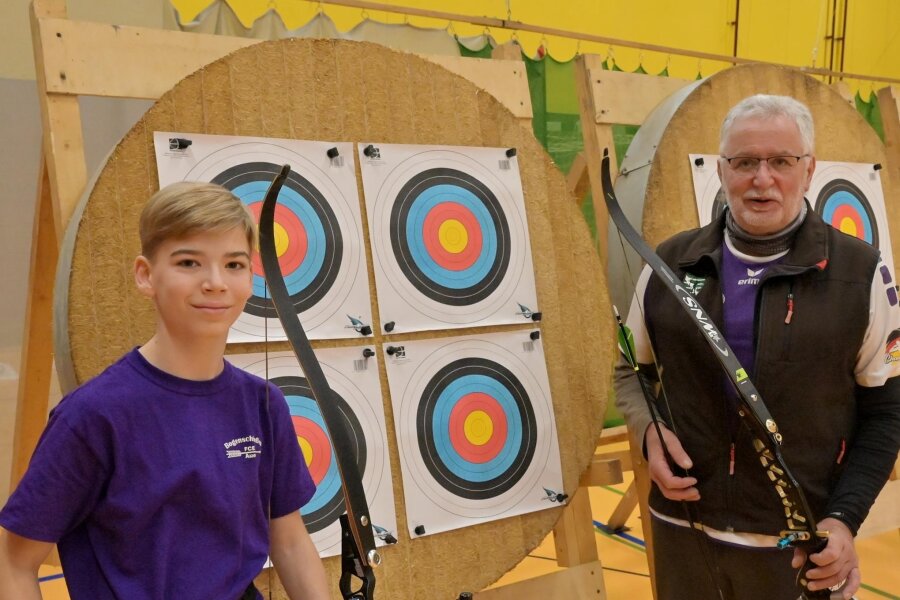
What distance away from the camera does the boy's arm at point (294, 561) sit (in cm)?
125

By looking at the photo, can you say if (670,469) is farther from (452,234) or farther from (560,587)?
(452,234)

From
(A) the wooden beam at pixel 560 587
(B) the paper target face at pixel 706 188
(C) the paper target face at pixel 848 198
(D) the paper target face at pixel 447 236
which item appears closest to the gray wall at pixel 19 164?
(D) the paper target face at pixel 447 236

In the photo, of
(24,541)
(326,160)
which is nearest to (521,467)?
(326,160)

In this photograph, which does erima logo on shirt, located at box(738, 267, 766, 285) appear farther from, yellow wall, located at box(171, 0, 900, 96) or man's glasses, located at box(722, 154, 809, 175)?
yellow wall, located at box(171, 0, 900, 96)

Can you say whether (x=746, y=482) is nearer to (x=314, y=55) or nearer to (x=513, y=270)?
(x=513, y=270)

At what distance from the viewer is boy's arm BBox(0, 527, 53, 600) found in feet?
3.37

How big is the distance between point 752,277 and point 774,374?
188 mm

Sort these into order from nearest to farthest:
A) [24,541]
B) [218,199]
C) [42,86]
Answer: [24,541], [218,199], [42,86]

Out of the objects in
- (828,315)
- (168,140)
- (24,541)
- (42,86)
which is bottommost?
(24,541)

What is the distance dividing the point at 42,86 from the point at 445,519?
1.19 metres

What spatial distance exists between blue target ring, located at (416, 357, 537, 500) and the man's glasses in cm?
72

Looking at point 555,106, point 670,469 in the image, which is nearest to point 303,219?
point 670,469

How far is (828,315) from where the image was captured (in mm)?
1562

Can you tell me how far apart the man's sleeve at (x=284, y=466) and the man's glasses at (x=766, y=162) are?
0.97 metres
